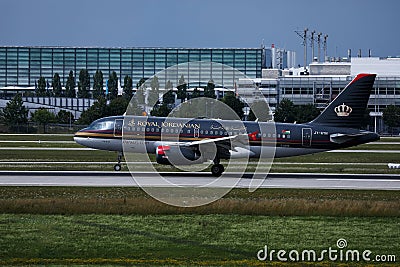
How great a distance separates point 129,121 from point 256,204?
16954 mm

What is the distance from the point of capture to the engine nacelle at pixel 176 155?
4047cm

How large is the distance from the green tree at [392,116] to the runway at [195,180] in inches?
3198

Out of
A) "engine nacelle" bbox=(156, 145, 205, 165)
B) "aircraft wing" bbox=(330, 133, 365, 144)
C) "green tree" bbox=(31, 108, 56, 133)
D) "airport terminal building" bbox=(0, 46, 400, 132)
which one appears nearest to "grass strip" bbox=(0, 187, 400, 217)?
"engine nacelle" bbox=(156, 145, 205, 165)

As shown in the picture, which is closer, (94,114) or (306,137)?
(306,137)

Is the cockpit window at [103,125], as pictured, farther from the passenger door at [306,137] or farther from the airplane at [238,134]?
the passenger door at [306,137]

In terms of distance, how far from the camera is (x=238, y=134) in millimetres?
43562

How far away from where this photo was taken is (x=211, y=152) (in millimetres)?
42875

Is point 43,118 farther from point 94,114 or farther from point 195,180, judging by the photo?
point 195,180

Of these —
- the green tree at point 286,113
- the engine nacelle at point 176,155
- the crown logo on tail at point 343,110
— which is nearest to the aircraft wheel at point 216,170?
the engine nacelle at point 176,155

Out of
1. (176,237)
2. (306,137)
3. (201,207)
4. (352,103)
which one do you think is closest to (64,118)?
(306,137)

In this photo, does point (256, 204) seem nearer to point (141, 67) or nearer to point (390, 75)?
point (390, 75)

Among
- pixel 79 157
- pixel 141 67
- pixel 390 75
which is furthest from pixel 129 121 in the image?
pixel 141 67
